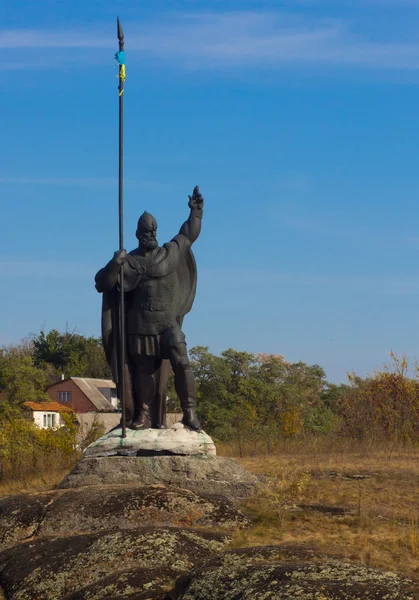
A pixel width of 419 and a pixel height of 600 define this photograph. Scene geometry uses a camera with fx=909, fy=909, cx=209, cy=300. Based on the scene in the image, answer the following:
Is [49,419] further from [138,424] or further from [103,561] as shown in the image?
[103,561]

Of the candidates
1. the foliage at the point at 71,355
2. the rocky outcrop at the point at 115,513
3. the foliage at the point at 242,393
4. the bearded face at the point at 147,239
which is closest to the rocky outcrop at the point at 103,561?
the rocky outcrop at the point at 115,513

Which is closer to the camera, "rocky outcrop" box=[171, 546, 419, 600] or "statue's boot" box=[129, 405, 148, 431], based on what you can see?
"rocky outcrop" box=[171, 546, 419, 600]

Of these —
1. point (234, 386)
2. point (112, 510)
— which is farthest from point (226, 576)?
point (234, 386)

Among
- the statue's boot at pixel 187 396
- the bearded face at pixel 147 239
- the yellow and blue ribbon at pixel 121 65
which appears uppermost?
the yellow and blue ribbon at pixel 121 65

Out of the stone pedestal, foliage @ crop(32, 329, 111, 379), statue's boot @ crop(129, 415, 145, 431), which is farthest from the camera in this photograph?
foliage @ crop(32, 329, 111, 379)

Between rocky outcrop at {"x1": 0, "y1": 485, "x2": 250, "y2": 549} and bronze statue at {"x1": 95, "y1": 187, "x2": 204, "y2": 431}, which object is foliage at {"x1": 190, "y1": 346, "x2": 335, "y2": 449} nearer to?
bronze statue at {"x1": 95, "y1": 187, "x2": 204, "y2": 431}

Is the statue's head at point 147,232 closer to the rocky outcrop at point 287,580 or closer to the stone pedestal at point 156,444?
the stone pedestal at point 156,444

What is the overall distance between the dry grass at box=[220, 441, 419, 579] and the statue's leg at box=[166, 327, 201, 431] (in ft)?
4.56

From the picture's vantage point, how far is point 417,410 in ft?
74.6

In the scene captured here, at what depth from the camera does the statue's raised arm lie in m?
13.5

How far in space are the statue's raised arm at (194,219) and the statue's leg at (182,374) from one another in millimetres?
1541

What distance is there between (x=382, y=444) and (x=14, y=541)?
1025 centimetres

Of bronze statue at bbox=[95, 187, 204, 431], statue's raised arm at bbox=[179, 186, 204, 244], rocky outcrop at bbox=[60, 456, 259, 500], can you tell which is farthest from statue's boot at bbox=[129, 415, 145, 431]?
statue's raised arm at bbox=[179, 186, 204, 244]

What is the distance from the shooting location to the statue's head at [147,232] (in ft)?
43.3
